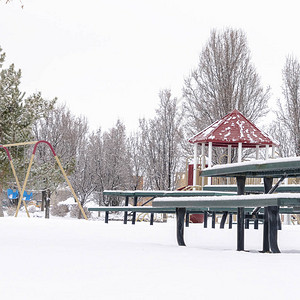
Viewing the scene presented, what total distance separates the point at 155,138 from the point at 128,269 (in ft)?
98.4

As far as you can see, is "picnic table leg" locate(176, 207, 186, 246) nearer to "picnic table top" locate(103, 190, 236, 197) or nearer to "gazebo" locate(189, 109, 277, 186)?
"picnic table top" locate(103, 190, 236, 197)

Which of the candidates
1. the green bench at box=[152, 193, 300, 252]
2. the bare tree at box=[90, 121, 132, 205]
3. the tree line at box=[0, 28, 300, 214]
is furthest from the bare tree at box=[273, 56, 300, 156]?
the green bench at box=[152, 193, 300, 252]

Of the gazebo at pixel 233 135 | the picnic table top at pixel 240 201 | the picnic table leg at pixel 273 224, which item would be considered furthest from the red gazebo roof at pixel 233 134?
the picnic table leg at pixel 273 224

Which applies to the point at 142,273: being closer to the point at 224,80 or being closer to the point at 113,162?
the point at 224,80

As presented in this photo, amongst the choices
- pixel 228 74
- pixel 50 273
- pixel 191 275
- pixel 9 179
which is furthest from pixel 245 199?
pixel 228 74

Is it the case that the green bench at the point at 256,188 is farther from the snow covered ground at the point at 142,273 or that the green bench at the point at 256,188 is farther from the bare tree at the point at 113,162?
the bare tree at the point at 113,162

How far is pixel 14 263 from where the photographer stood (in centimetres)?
359

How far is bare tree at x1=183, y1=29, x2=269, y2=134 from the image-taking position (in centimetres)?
2791

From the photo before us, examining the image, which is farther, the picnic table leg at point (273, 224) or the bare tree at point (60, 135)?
the bare tree at point (60, 135)

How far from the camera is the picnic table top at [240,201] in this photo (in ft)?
13.5

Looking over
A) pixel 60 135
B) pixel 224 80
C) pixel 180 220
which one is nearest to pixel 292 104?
pixel 224 80

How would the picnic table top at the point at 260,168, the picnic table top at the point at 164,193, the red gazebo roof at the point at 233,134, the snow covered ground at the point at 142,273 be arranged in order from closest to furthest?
the snow covered ground at the point at 142,273 → the picnic table top at the point at 260,168 → the picnic table top at the point at 164,193 → the red gazebo roof at the point at 233,134

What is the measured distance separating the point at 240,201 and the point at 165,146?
2822 centimetres

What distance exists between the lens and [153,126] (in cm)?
3372
